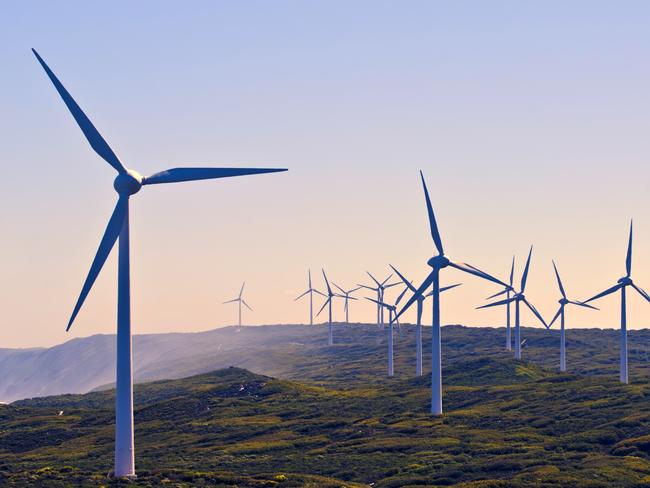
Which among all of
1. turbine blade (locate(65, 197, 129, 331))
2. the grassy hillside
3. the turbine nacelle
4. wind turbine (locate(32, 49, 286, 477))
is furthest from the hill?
the turbine nacelle

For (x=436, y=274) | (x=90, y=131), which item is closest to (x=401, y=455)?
(x=436, y=274)

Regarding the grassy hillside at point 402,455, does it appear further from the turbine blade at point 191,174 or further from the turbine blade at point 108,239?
the turbine blade at point 191,174

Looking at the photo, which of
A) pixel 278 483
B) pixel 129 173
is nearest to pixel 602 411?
pixel 278 483

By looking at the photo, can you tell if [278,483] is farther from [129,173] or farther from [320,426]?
[320,426]

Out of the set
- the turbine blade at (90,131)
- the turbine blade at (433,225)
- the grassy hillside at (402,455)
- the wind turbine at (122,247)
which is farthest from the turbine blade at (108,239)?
the turbine blade at (433,225)

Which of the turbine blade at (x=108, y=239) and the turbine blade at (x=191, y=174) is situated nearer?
the turbine blade at (x=108, y=239)

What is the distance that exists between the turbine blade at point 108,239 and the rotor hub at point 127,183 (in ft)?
3.40

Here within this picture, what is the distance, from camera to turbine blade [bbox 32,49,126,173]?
111 m

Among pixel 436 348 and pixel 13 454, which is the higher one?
pixel 436 348

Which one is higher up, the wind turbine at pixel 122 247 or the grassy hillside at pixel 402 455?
the wind turbine at pixel 122 247

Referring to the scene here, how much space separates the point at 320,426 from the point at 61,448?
47.4 m

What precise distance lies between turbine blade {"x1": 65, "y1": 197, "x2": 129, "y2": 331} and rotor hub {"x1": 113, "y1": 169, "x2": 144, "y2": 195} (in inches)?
40.8

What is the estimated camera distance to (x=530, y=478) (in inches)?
5069

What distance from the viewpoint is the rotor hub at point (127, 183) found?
109 meters
